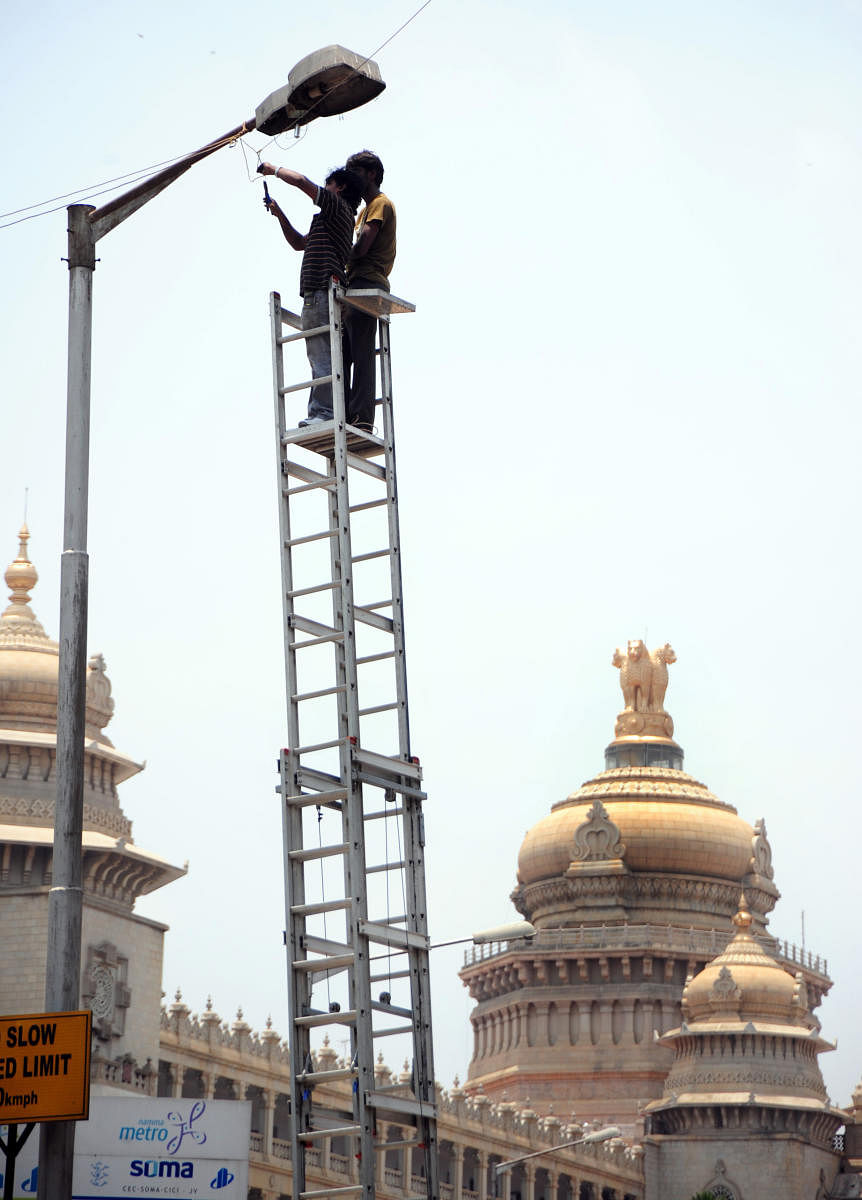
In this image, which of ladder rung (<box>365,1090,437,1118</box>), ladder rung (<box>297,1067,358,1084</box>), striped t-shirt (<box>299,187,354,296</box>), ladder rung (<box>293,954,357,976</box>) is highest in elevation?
striped t-shirt (<box>299,187,354,296</box>)

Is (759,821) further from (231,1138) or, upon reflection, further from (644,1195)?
(231,1138)

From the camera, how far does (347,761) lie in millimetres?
18469

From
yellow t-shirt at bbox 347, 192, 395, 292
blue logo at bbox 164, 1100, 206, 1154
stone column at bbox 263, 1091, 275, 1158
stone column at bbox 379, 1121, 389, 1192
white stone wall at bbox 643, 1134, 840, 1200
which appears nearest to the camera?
yellow t-shirt at bbox 347, 192, 395, 292

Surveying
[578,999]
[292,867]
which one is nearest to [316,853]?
[292,867]

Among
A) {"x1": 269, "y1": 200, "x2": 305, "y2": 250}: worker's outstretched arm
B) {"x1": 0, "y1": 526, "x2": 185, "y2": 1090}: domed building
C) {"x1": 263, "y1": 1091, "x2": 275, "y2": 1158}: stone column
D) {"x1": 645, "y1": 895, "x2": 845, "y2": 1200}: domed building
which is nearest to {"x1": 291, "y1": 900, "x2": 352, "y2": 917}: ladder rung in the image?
{"x1": 269, "y1": 200, "x2": 305, "y2": 250}: worker's outstretched arm

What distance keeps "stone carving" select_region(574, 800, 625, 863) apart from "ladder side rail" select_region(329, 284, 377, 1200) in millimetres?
80718

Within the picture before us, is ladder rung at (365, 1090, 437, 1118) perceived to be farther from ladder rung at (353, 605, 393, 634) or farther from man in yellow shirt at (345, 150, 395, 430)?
man in yellow shirt at (345, 150, 395, 430)

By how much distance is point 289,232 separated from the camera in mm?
20688

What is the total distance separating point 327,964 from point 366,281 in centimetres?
615

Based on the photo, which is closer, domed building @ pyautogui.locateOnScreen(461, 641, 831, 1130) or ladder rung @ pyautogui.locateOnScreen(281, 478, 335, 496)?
ladder rung @ pyautogui.locateOnScreen(281, 478, 335, 496)

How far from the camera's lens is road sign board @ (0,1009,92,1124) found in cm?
1684

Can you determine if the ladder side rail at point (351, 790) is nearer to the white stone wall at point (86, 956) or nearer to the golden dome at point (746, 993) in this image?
the white stone wall at point (86, 956)

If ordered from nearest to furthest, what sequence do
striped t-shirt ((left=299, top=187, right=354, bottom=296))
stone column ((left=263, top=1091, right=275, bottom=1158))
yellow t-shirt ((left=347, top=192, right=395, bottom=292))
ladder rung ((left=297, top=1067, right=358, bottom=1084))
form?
ladder rung ((left=297, top=1067, right=358, bottom=1084))
striped t-shirt ((left=299, top=187, right=354, bottom=296))
yellow t-shirt ((left=347, top=192, right=395, bottom=292))
stone column ((left=263, top=1091, right=275, bottom=1158))

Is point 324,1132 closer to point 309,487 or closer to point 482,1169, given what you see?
point 309,487
